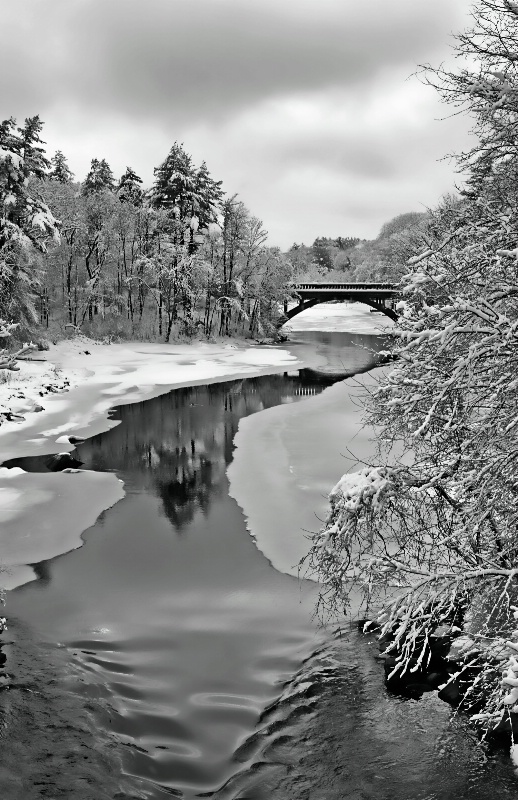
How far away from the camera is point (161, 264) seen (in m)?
51.2

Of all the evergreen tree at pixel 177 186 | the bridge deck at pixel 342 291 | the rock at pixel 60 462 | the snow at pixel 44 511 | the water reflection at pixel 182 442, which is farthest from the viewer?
the bridge deck at pixel 342 291

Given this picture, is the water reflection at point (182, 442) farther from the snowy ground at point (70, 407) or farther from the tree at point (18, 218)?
the tree at point (18, 218)

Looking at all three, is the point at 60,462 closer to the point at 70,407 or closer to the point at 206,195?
the point at 70,407

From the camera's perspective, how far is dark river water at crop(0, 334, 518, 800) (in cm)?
785

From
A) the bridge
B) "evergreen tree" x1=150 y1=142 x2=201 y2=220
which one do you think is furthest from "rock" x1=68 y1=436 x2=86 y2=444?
the bridge

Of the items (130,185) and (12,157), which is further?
(130,185)

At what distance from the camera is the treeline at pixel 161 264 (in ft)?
163

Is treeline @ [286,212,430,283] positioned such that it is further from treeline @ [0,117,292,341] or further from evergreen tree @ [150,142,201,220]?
evergreen tree @ [150,142,201,220]

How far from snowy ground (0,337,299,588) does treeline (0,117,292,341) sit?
4502 millimetres

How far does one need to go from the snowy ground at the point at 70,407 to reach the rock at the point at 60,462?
26.9 inches

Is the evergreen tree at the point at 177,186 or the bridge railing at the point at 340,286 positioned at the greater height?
the evergreen tree at the point at 177,186

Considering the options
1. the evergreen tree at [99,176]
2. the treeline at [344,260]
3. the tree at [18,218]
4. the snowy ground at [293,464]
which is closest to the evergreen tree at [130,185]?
the evergreen tree at [99,176]

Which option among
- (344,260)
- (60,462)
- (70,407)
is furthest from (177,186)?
(344,260)

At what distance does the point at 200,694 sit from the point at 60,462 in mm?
12444
